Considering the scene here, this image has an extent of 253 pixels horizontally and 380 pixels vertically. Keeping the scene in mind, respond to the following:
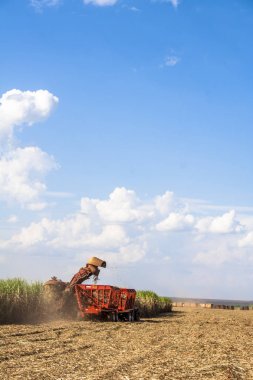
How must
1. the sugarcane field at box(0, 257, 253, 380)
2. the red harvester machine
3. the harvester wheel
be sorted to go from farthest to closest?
the harvester wheel, the red harvester machine, the sugarcane field at box(0, 257, 253, 380)

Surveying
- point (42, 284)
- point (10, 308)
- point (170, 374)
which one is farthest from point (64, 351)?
point (42, 284)

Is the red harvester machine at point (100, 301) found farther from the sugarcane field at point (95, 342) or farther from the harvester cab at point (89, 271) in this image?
the harvester cab at point (89, 271)

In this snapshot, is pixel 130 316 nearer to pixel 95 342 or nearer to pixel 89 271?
pixel 89 271

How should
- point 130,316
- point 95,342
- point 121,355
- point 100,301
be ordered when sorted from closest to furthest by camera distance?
point 121,355 < point 95,342 < point 100,301 < point 130,316

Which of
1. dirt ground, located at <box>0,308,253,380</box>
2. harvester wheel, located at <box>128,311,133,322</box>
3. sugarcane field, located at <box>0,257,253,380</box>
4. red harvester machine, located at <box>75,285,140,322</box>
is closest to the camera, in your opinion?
dirt ground, located at <box>0,308,253,380</box>

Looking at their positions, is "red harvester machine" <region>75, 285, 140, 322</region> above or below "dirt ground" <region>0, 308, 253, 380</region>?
above

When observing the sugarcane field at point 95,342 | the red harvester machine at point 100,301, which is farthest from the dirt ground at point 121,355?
the red harvester machine at point 100,301

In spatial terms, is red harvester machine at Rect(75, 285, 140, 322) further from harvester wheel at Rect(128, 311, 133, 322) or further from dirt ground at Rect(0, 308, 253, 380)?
dirt ground at Rect(0, 308, 253, 380)

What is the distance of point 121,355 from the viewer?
13.1 metres

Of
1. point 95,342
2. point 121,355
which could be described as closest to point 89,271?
point 95,342

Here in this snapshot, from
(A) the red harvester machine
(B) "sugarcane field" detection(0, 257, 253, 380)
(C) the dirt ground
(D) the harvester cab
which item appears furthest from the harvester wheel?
(C) the dirt ground

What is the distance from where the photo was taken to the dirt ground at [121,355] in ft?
34.7

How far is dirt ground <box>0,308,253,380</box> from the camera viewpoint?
34.7 feet

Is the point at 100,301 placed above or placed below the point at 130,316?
above
